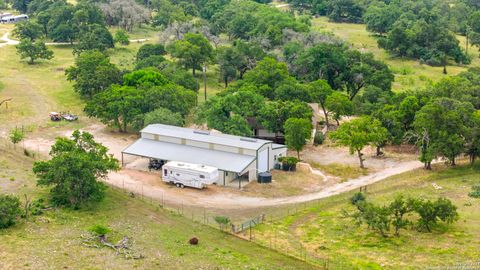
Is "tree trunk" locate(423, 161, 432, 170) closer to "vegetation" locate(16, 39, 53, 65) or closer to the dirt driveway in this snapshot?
the dirt driveway

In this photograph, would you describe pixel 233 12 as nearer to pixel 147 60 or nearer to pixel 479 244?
pixel 147 60

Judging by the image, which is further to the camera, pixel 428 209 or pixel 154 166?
pixel 154 166

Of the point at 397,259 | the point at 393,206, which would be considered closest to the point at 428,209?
the point at 393,206

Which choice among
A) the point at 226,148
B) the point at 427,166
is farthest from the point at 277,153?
the point at 427,166

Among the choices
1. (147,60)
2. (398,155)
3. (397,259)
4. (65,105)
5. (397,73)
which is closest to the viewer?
(397,259)

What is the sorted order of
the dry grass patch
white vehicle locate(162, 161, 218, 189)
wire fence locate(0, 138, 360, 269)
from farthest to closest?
the dry grass patch
white vehicle locate(162, 161, 218, 189)
wire fence locate(0, 138, 360, 269)

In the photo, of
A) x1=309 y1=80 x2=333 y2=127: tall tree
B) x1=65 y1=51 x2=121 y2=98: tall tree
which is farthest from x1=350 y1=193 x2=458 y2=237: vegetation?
x1=65 y1=51 x2=121 y2=98: tall tree

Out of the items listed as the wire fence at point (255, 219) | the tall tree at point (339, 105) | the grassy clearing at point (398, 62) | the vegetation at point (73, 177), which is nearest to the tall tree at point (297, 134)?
the wire fence at point (255, 219)
